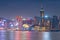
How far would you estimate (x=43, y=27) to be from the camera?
194 m

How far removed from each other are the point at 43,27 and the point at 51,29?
21.1ft

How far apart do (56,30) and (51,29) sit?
6.50 m

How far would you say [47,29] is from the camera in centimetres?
19475

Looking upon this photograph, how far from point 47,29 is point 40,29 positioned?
5.57 meters

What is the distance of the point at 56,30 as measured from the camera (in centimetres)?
19738

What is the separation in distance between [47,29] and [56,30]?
7748 mm

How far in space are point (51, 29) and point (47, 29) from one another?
361cm

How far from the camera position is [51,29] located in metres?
193

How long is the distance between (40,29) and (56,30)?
1327 centimetres

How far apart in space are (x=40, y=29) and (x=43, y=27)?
9.49 feet

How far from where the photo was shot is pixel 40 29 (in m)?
194
